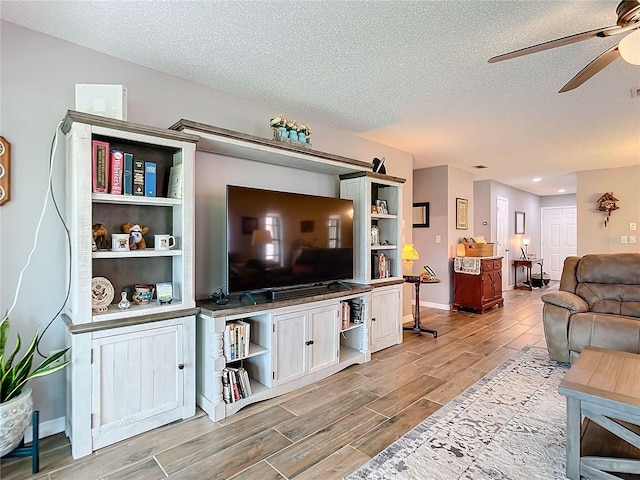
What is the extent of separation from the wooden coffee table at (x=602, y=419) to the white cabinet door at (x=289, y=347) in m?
1.74

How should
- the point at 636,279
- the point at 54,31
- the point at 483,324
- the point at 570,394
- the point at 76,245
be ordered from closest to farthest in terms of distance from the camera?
1. the point at 570,394
2. the point at 76,245
3. the point at 54,31
4. the point at 636,279
5. the point at 483,324

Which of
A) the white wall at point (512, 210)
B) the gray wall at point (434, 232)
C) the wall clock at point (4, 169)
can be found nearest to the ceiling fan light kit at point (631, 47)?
the wall clock at point (4, 169)

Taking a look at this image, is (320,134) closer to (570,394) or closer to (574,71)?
(574,71)

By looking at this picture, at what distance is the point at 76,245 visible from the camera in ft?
6.35

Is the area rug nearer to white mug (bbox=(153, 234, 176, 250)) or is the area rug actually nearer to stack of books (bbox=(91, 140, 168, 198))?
white mug (bbox=(153, 234, 176, 250))

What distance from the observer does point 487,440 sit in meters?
2.07

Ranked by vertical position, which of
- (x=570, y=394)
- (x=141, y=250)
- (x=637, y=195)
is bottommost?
(x=570, y=394)

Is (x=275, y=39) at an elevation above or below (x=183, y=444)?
above

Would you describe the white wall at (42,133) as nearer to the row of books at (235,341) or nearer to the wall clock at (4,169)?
the wall clock at (4,169)

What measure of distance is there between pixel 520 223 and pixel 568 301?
5982 millimetres

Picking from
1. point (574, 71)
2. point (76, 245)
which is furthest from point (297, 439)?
point (574, 71)

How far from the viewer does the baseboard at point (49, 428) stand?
210cm

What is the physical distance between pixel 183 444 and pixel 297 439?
68 cm

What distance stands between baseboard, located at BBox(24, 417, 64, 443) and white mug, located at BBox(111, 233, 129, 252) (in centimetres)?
114
